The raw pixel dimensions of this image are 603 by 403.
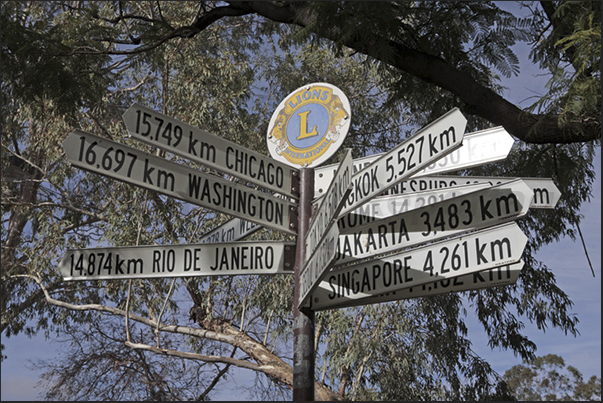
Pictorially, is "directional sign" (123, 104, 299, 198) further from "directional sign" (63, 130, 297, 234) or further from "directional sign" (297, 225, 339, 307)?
"directional sign" (297, 225, 339, 307)

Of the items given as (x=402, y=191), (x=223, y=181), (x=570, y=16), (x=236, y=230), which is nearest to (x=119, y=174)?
(x=223, y=181)

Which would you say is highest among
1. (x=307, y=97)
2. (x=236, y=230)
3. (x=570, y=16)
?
(x=570, y=16)

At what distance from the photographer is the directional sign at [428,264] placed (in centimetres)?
297

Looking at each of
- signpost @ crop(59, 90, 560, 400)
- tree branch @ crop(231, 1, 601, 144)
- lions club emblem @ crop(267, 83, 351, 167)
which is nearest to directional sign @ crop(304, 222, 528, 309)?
signpost @ crop(59, 90, 560, 400)

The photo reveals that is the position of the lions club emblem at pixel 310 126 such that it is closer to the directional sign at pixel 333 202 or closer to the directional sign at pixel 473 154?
the directional sign at pixel 473 154

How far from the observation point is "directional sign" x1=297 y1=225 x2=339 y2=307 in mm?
2594

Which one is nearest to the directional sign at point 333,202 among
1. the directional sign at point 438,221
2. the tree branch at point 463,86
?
the directional sign at point 438,221

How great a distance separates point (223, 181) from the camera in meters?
3.50

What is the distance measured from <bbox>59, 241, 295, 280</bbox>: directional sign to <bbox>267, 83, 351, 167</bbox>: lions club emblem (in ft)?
1.73

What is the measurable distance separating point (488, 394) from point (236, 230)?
33.0ft

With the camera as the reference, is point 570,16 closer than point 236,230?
No

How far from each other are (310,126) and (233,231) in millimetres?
853

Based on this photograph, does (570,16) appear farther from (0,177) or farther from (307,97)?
(0,177)

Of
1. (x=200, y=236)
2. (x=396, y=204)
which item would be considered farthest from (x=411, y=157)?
(x=200, y=236)
